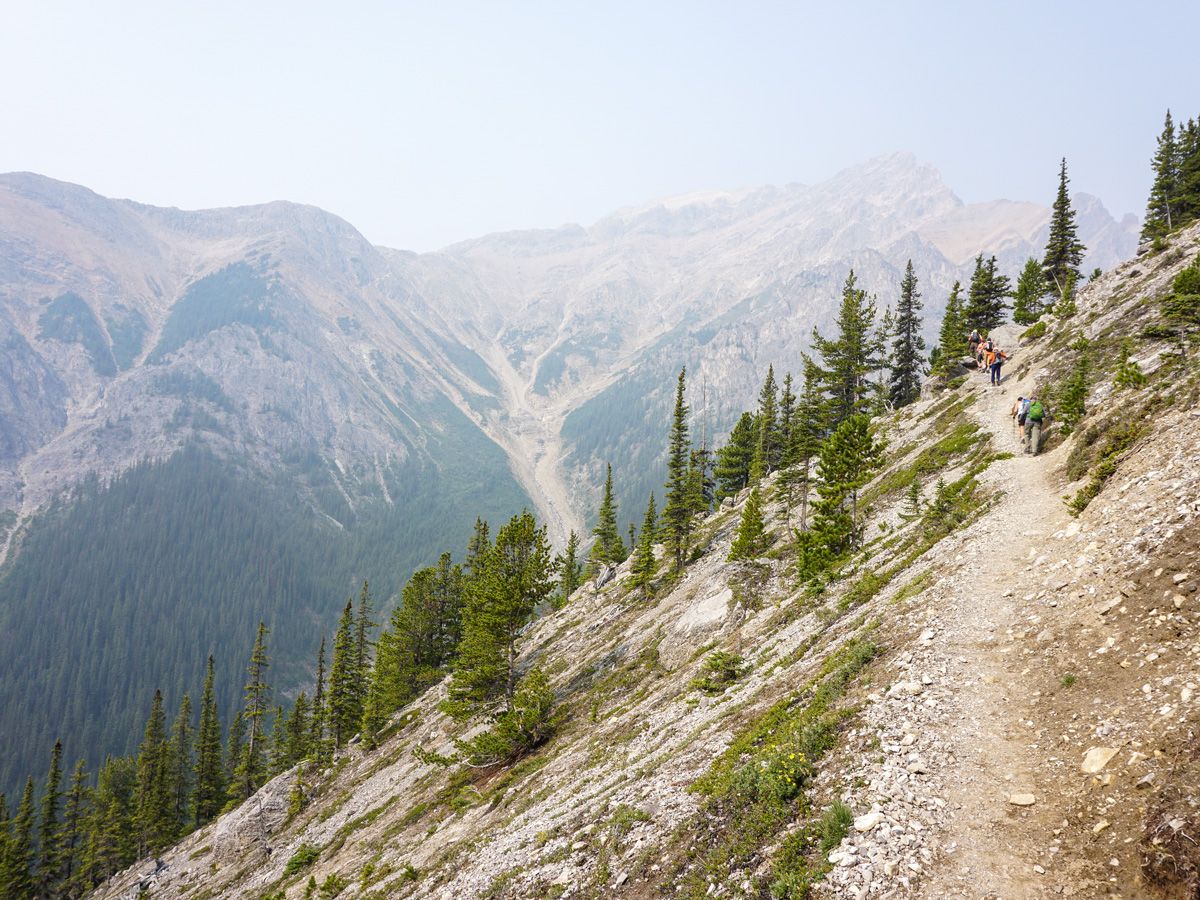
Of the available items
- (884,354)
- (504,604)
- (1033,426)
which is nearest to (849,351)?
(884,354)

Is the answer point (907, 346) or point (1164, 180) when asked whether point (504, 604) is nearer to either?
point (907, 346)

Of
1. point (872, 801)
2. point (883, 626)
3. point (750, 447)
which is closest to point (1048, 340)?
point (750, 447)

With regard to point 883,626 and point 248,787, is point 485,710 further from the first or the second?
point 248,787

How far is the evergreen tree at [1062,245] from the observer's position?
66.2 metres

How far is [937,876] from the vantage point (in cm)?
859

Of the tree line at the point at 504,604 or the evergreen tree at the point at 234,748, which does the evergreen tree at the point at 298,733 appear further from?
the evergreen tree at the point at 234,748

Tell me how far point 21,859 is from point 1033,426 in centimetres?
12215

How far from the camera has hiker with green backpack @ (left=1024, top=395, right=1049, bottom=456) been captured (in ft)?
91.3

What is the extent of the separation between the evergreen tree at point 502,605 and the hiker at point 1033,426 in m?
28.6

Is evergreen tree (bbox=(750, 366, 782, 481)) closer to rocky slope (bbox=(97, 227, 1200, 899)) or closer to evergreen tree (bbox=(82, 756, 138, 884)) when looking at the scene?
rocky slope (bbox=(97, 227, 1200, 899))

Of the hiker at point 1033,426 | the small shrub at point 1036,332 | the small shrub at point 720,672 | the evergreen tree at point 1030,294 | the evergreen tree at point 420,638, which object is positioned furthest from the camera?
the evergreen tree at point 1030,294

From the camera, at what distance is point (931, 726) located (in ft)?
39.0

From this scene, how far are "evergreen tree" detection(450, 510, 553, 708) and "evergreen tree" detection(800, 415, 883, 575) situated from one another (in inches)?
692

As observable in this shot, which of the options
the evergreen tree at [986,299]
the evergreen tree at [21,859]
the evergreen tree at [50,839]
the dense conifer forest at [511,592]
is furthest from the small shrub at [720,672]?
the evergreen tree at [50,839]
